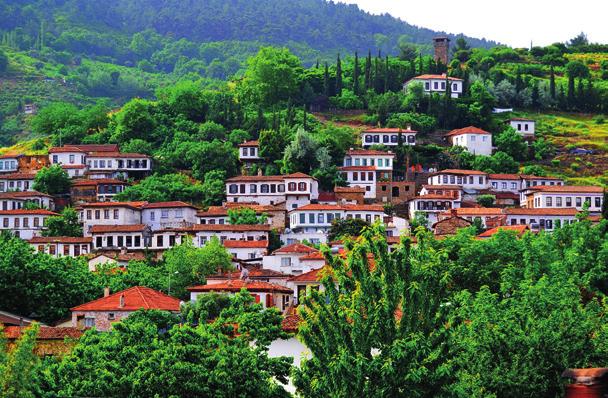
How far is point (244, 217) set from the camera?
314 ft

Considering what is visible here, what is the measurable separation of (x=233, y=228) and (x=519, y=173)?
3168 cm

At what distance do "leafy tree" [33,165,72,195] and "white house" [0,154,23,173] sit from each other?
26.4 ft

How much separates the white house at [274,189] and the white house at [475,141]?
19.5m

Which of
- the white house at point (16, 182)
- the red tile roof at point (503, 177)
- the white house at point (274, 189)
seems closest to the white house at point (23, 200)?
the white house at point (16, 182)

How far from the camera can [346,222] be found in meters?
94.4

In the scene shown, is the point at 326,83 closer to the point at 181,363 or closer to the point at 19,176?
the point at 19,176

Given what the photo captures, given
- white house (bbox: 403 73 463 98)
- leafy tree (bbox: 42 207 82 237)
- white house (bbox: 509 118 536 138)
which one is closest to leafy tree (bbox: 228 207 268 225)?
leafy tree (bbox: 42 207 82 237)

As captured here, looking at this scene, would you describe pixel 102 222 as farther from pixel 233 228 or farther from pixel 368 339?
pixel 368 339

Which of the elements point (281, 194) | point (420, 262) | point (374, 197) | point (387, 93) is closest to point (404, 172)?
point (374, 197)

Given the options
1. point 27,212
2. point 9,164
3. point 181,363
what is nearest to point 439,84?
point 9,164

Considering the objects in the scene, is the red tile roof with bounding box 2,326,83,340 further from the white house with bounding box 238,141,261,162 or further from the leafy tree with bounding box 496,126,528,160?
the leafy tree with bounding box 496,126,528,160

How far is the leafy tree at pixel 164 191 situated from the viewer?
102688mm

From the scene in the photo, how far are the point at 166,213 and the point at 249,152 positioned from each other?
15.8 m

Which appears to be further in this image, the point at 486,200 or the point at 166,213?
the point at 486,200
